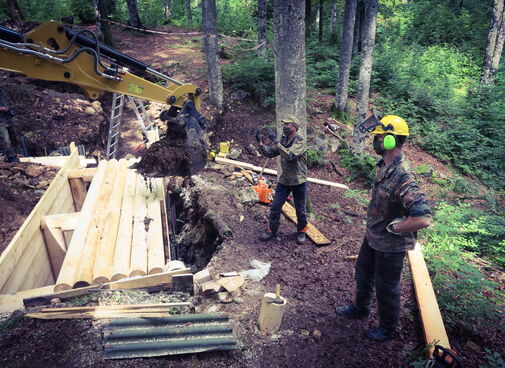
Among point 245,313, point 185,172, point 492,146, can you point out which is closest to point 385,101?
point 492,146

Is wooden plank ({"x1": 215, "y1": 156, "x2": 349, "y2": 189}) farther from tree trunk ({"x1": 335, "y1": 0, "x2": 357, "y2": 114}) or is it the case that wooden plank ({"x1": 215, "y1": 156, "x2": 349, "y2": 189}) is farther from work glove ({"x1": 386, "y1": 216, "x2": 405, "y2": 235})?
work glove ({"x1": 386, "y1": 216, "x2": 405, "y2": 235})

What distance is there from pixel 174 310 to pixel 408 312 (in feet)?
9.25

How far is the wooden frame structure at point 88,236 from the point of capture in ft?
14.6

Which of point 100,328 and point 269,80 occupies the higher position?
point 269,80

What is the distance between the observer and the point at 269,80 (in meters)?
12.0

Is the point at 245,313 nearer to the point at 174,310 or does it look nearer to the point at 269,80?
the point at 174,310

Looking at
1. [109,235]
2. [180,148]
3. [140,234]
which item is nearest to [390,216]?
[180,148]

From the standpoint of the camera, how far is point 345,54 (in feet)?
36.9

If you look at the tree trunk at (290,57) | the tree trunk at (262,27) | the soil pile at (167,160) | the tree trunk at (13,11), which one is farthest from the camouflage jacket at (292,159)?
the tree trunk at (13,11)

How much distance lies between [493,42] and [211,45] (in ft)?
42.5

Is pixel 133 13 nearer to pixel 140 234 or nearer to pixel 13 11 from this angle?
pixel 13 11

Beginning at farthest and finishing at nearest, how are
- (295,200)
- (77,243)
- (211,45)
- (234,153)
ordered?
(211,45)
(234,153)
(295,200)
(77,243)

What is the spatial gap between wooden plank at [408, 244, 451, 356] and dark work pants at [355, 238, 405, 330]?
0.34m

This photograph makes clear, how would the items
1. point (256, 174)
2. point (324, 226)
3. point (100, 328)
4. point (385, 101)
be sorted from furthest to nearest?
point (385, 101) → point (256, 174) → point (324, 226) → point (100, 328)
